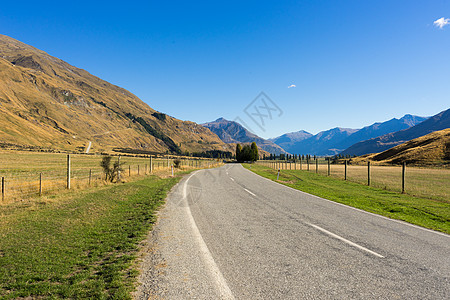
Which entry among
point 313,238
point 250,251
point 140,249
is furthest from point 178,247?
point 313,238

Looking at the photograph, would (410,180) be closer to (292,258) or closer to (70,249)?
(292,258)

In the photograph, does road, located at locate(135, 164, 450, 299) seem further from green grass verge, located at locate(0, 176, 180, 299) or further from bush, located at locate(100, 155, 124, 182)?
bush, located at locate(100, 155, 124, 182)

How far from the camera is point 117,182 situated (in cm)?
1872

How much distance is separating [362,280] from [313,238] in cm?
213

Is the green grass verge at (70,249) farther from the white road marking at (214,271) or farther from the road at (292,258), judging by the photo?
the white road marking at (214,271)

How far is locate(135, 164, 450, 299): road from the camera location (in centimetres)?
356

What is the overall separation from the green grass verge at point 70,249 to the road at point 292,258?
47cm

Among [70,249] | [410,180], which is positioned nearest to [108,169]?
[70,249]

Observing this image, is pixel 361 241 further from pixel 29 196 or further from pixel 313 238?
pixel 29 196

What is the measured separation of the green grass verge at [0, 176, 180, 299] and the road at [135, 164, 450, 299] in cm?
47

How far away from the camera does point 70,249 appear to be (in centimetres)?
524

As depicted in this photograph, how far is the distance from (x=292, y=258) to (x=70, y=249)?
4749 millimetres

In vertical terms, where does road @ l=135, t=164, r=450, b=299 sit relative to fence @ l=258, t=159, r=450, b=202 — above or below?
above

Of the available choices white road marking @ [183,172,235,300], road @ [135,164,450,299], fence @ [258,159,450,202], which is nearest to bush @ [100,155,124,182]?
road @ [135,164,450,299]
